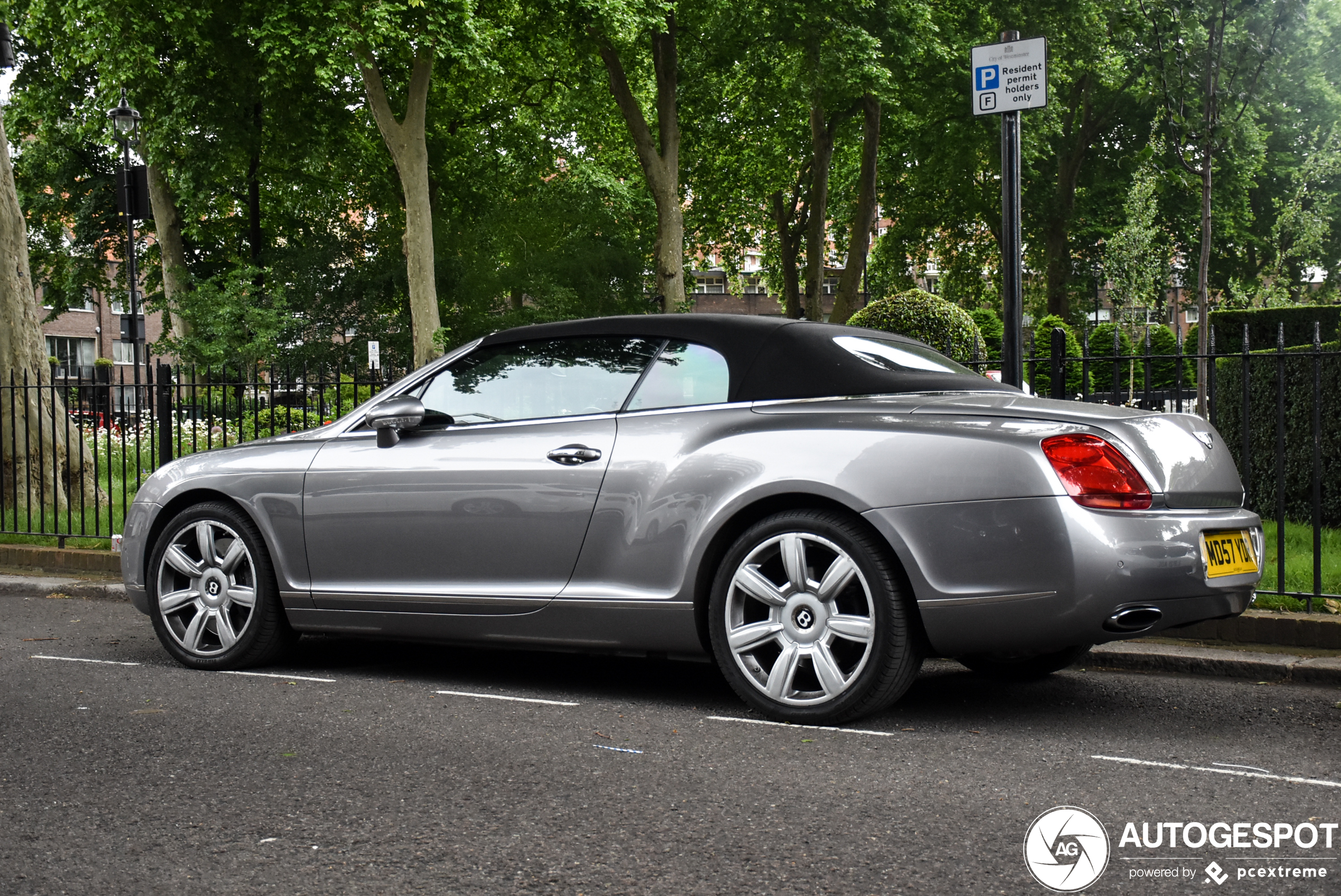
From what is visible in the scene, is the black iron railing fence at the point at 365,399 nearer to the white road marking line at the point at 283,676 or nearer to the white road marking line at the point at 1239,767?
the white road marking line at the point at 1239,767

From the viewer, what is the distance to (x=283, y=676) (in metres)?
6.10

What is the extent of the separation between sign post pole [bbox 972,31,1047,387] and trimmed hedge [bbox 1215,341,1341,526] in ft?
5.64

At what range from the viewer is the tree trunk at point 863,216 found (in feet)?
95.0

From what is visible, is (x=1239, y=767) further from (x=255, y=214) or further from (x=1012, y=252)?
(x=255, y=214)

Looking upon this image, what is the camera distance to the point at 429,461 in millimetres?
5660

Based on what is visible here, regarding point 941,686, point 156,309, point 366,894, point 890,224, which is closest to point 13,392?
point 941,686

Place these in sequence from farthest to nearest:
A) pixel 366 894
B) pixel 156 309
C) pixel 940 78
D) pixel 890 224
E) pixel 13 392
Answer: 1. pixel 890 224
2. pixel 156 309
3. pixel 940 78
4. pixel 13 392
5. pixel 366 894

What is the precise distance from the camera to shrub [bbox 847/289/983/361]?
12.7 meters

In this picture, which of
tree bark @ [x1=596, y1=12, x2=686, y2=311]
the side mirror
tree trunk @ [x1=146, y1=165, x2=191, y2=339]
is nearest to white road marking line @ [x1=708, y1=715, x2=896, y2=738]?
the side mirror

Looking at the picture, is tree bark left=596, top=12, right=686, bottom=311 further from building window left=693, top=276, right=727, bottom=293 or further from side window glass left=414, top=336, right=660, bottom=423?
building window left=693, top=276, right=727, bottom=293

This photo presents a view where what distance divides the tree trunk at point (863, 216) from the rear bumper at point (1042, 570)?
24217 millimetres

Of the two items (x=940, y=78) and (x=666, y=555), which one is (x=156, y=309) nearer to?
(x=940, y=78)

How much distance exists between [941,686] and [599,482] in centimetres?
173

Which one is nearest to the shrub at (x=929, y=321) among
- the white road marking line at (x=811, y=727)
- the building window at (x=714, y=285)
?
the white road marking line at (x=811, y=727)
